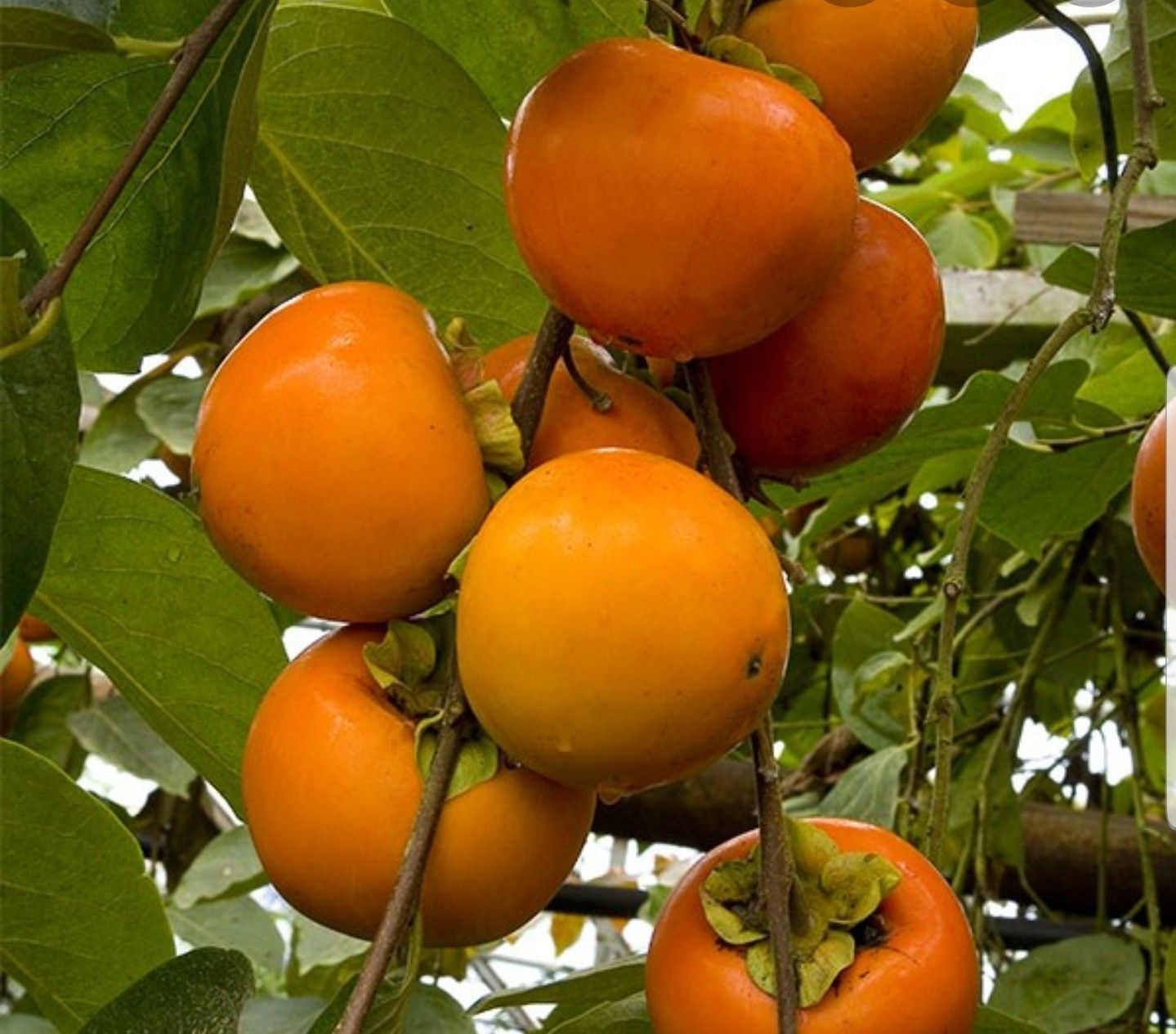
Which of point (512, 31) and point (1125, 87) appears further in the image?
point (1125, 87)

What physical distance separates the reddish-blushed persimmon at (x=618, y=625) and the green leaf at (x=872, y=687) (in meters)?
0.89

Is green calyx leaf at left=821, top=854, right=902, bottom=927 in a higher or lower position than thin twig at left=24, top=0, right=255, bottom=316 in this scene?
lower

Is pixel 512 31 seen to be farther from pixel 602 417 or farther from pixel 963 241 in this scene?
pixel 963 241

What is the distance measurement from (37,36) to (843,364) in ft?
0.91

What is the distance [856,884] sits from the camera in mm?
603

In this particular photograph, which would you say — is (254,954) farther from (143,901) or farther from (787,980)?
(787,980)

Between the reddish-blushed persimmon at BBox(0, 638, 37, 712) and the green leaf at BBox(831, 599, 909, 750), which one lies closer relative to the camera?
the green leaf at BBox(831, 599, 909, 750)

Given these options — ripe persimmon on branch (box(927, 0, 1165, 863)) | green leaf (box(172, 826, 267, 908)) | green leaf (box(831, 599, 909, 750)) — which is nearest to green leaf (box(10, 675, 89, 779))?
green leaf (box(172, 826, 267, 908))

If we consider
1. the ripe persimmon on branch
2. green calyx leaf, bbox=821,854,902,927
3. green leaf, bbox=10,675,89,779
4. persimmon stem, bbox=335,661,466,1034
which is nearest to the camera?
persimmon stem, bbox=335,661,466,1034

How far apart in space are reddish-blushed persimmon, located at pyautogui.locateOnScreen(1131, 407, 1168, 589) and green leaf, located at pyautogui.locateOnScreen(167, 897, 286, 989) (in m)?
1.01

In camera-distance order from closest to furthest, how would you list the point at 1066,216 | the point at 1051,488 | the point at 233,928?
the point at 1051,488 < the point at 1066,216 < the point at 233,928

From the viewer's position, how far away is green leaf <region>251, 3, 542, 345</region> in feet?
2.77

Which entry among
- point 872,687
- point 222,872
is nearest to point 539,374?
point 872,687

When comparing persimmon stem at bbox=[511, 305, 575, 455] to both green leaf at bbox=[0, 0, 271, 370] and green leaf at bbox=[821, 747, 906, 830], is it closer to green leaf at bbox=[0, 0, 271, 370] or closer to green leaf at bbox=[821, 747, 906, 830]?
green leaf at bbox=[0, 0, 271, 370]
